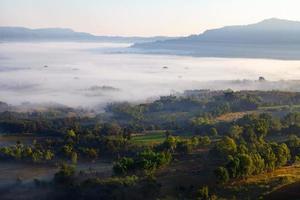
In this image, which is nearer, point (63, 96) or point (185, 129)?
point (185, 129)

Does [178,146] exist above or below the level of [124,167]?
above

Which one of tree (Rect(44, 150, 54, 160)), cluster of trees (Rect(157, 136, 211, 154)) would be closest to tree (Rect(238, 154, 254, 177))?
cluster of trees (Rect(157, 136, 211, 154))

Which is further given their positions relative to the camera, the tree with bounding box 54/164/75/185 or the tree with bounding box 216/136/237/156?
the tree with bounding box 216/136/237/156

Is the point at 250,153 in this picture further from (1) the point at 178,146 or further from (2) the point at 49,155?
(2) the point at 49,155

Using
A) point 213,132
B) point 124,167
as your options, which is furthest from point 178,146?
point 213,132

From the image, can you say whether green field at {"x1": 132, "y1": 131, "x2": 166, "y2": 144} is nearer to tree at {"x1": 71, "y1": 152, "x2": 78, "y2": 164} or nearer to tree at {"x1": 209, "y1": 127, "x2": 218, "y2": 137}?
tree at {"x1": 209, "y1": 127, "x2": 218, "y2": 137}

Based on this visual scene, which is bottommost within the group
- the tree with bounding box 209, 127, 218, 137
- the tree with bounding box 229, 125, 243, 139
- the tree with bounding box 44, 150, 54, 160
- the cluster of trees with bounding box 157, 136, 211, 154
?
the tree with bounding box 44, 150, 54, 160

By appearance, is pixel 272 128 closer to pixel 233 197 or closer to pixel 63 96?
pixel 233 197

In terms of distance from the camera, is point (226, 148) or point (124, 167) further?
point (226, 148)

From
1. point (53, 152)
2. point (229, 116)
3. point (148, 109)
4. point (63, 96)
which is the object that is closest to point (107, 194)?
point (53, 152)
